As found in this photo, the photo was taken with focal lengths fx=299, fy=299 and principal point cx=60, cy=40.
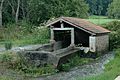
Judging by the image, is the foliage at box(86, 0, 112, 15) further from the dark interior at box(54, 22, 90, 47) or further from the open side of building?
the open side of building

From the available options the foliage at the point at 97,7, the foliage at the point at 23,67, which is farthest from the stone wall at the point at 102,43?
the foliage at the point at 97,7

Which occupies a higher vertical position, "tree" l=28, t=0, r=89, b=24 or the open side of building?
"tree" l=28, t=0, r=89, b=24

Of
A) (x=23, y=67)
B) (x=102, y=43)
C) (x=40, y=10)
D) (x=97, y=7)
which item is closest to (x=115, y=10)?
(x=97, y=7)

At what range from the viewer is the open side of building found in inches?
907

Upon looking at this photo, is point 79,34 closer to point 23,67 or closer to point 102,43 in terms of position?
point 102,43

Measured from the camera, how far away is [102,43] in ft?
81.7

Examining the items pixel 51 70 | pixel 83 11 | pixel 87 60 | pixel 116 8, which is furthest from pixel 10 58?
pixel 116 8

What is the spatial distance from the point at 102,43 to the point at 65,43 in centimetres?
338

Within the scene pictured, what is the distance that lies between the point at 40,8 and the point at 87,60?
18736mm

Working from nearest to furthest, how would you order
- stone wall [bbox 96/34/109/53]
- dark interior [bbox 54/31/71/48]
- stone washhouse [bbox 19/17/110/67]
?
1. stone washhouse [bbox 19/17/110/67]
2. stone wall [bbox 96/34/109/53]
3. dark interior [bbox 54/31/71/48]

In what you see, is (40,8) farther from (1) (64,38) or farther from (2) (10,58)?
(2) (10,58)

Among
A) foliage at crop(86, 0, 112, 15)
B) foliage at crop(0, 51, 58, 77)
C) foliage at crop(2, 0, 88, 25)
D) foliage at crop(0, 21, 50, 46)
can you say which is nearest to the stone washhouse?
foliage at crop(0, 51, 58, 77)

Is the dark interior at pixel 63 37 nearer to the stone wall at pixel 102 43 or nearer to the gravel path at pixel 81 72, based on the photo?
the stone wall at pixel 102 43

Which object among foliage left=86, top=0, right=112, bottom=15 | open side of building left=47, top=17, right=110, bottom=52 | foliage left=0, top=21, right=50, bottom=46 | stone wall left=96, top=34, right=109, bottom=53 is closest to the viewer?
open side of building left=47, top=17, right=110, bottom=52
